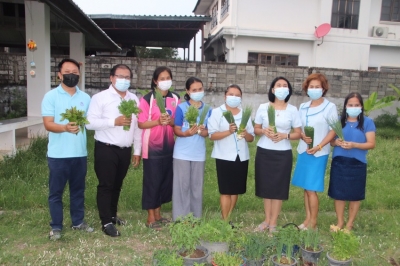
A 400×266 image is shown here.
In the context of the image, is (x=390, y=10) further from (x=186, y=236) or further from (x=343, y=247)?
(x=186, y=236)

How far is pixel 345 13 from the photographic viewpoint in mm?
15078

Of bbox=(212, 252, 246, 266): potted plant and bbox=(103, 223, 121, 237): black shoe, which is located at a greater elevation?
bbox=(212, 252, 246, 266): potted plant

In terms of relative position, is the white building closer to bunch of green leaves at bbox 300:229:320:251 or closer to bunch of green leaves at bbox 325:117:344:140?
bunch of green leaves at bbox 325:117:344:140

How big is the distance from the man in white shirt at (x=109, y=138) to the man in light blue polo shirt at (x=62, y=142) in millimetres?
170

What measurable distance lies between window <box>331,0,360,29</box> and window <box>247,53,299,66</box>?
2.27 metres

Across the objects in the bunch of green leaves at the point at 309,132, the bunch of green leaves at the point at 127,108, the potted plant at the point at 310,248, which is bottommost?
the potted plant at the point at 310,248

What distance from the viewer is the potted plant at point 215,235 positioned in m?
2.86

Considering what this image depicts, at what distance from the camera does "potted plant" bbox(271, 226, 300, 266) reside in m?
2.91

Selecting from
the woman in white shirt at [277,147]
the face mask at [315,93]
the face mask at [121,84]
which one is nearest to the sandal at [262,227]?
the woman in white shirt at [277,147]

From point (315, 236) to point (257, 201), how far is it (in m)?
2.05

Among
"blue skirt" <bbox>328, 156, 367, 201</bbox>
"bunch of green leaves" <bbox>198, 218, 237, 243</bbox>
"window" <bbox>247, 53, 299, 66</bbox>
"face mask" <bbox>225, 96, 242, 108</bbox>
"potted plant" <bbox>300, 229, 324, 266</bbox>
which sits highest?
→ "window" <bbox>247, 53, 299, 66</bbox>

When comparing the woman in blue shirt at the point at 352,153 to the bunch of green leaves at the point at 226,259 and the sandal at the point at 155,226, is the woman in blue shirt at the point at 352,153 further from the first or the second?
the sandal at the point at 155,226

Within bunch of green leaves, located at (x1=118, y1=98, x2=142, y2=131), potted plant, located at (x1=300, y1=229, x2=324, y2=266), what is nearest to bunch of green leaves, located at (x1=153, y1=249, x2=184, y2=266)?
potted plant, located at (x1=300, y1=229, x2=324, y2=266)

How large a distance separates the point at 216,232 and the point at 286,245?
25.4 inches
